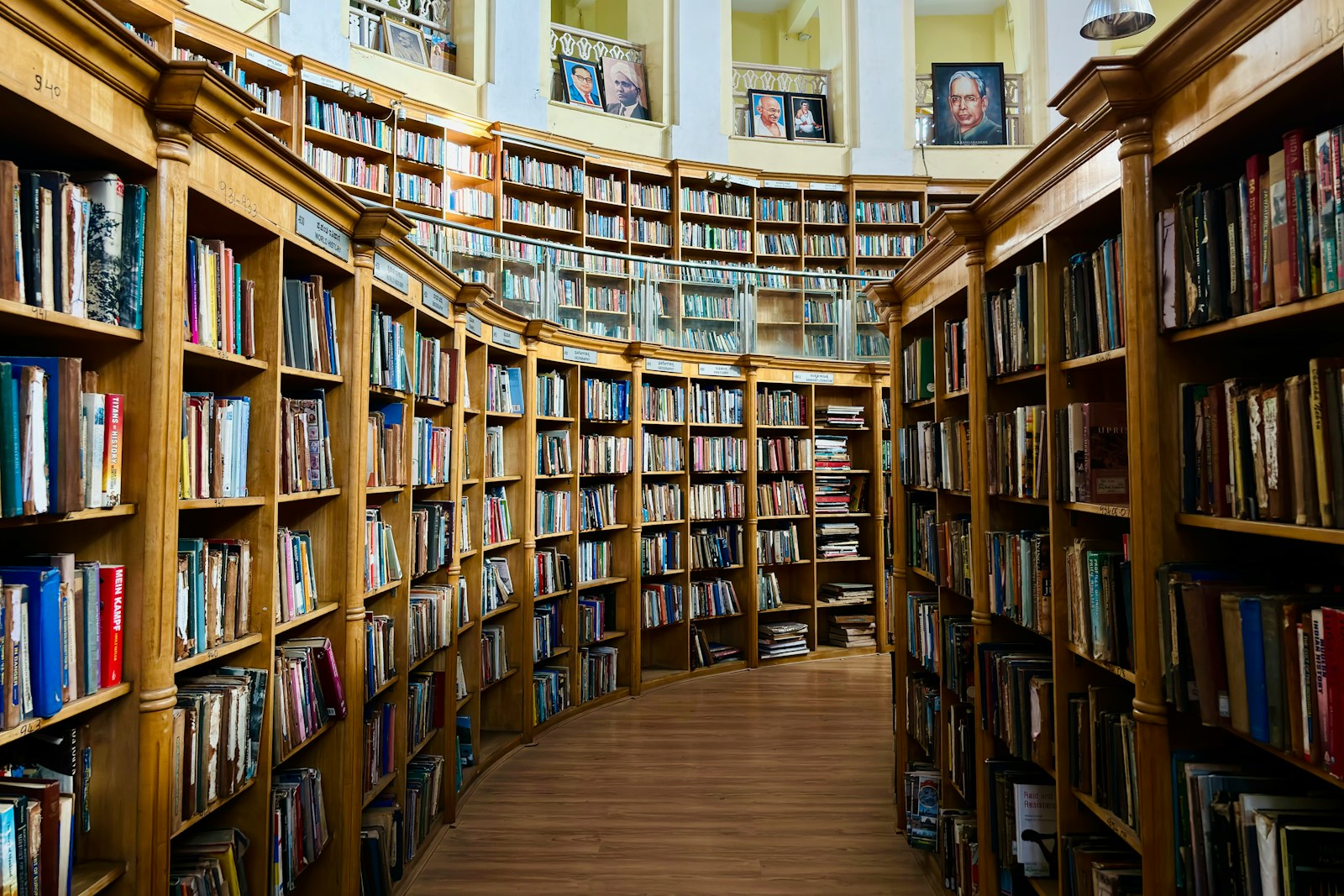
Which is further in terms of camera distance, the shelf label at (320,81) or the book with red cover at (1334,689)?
the shelf label at (320,81)

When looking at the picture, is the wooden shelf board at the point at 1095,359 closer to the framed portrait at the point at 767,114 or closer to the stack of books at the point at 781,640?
the stack of books at the point at 781,640

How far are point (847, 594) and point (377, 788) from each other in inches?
205

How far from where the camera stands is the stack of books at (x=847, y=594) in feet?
25.5

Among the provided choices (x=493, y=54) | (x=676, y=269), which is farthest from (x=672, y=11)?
(x=676, y=269)

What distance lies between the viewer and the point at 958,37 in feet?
39.7

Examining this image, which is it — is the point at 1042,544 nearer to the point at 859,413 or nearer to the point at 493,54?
the point at 859,413

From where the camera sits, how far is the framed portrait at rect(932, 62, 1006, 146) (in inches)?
405

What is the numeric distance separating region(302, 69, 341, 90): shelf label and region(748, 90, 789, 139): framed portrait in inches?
182

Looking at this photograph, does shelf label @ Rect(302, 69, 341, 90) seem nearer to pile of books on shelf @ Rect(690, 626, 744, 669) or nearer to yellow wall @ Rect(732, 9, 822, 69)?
pile of books on shelf @ Rect(690, 626, 744, 669)

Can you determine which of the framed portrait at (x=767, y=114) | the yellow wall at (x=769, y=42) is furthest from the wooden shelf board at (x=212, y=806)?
the yellow wall at (x=769, y=42)

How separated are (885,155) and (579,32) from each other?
3.58m

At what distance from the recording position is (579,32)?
9.45m

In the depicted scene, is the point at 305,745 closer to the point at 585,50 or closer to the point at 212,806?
the point at 212,806

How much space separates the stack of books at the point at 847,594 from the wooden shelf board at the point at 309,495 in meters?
5.55
